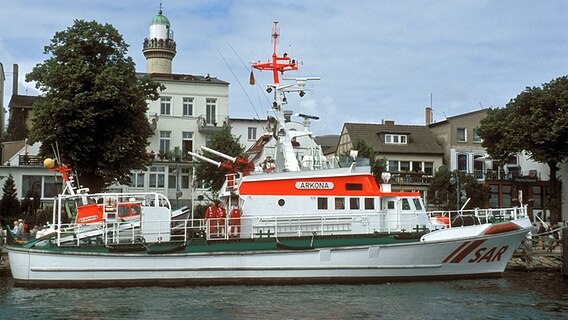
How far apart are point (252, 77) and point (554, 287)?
42.8 ft

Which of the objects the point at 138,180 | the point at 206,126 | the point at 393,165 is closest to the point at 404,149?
the point at 393,165

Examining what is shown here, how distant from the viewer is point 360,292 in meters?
21.5

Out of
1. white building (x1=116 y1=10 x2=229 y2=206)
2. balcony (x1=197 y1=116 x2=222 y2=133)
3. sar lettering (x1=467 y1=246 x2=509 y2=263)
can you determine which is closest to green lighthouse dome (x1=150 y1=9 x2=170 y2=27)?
white building (x1=116 y1=10 x2=229 y2=206)

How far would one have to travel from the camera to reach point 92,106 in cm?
2917

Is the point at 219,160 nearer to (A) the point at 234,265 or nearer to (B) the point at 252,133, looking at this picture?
(B) the point at 252,133

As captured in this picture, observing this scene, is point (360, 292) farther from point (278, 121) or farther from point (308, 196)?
point (278, 121)

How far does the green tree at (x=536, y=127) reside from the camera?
141 feet

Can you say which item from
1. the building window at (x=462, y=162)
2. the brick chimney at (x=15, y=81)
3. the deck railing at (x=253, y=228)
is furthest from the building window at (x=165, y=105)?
the brick chimney at (x=15, y=81)

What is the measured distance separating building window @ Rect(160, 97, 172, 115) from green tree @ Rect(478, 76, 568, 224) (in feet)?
70.9

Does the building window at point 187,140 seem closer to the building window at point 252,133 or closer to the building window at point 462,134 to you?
the building window at point 252,133

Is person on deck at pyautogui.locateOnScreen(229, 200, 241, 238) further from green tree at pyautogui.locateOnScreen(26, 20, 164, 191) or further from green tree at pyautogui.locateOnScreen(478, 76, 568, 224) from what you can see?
green tree at pyautogui.locateOnScreen(478, 76, 568, 224)

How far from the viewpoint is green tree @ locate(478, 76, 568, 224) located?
43125 mm

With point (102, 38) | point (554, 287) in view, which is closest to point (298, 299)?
point (554, 287)

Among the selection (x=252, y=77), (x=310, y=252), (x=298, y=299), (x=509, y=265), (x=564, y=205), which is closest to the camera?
(x=298, y=299)
